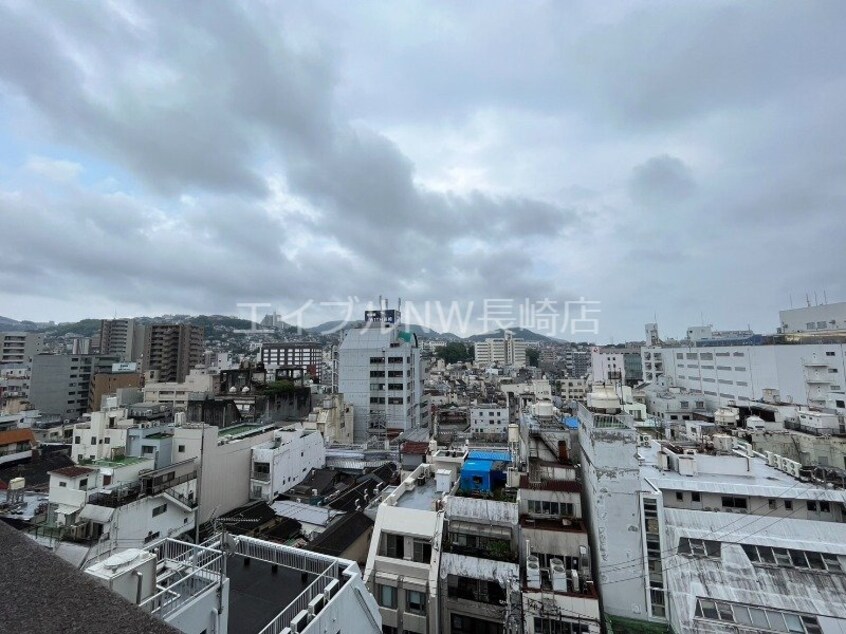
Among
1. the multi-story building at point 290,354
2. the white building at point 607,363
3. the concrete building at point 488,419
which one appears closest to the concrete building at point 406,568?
the concrete building at point 488,419

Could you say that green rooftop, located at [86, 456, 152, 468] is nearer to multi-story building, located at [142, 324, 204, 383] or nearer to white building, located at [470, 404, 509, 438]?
white building, located at [470, 404, 509, 438]

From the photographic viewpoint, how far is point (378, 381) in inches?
2079

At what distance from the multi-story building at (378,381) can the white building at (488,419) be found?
854cm

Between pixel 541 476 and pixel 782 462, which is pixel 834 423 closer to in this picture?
pixel 782 462

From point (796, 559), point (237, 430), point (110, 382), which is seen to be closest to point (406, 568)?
point (796, 559)

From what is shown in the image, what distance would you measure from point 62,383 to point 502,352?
411 feet

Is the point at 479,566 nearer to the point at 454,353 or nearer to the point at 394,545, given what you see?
the point at 394,545

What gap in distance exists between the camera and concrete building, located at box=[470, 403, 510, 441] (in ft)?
179

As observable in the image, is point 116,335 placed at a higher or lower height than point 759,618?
higher

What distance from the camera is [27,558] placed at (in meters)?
3.87

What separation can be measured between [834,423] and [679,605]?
29.4m

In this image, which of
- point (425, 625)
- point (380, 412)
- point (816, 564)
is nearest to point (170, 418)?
point (380, 412)

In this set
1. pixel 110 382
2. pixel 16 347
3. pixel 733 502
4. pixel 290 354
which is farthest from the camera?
pixel 290 354

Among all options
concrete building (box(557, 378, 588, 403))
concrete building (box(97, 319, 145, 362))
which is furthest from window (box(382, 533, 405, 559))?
concrete building (box(97, 319, 145, 362))
